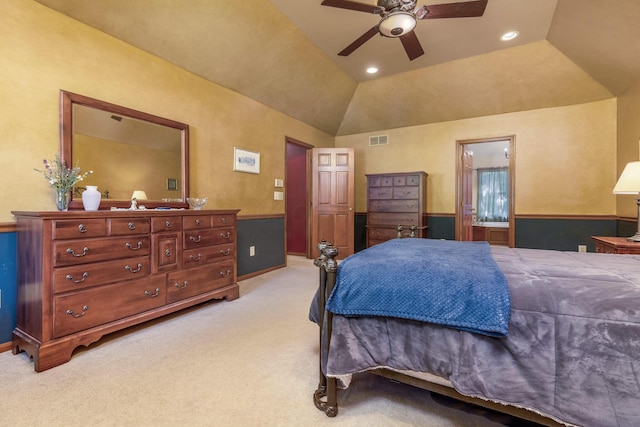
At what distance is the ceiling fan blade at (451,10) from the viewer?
2.23 meters

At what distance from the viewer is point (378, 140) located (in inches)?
230

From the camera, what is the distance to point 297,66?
13.3ft

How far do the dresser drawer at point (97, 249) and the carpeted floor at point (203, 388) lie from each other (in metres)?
0.65

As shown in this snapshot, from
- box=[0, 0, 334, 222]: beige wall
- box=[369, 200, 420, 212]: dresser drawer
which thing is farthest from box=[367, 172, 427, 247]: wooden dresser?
box=[0, 0, 334, 222]: beige wall

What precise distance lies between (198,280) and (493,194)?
8.36 m

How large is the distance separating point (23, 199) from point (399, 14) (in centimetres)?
318

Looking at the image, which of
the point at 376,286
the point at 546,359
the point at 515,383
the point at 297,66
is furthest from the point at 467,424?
the point at 297,66

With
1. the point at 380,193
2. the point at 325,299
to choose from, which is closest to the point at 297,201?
the point at 380,193

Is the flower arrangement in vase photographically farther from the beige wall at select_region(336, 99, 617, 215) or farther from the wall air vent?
the beige wall at select_region(336, 99, 617, 215)

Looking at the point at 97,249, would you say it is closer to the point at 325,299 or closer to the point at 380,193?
the point at 325,299

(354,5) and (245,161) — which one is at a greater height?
(354,5)

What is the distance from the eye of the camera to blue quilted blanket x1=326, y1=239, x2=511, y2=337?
1.13 metres

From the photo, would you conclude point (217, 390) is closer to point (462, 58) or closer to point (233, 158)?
point (233, 158)

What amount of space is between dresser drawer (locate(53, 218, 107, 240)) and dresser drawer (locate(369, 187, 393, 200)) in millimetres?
3913
